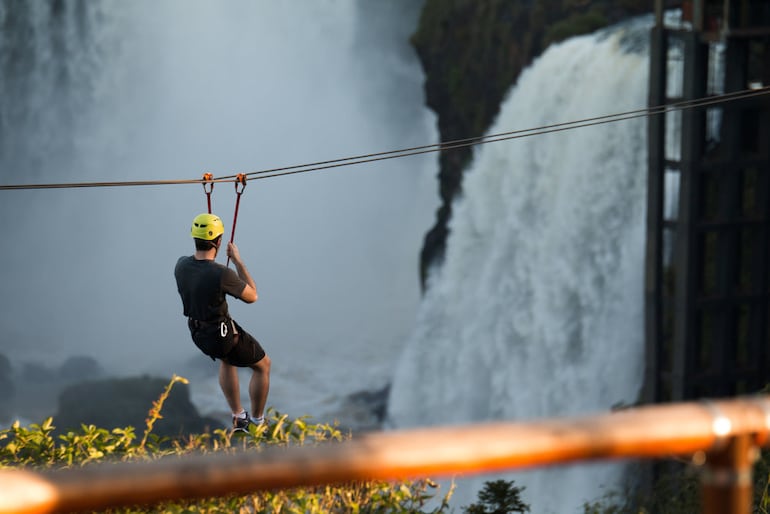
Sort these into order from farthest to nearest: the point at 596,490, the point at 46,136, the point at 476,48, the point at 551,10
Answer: the point at 46,136 → the point at 476,48 → the point at 551,10 → the point at 596,490

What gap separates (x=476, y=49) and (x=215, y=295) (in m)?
27.6

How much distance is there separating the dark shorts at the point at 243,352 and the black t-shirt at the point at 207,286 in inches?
10.9

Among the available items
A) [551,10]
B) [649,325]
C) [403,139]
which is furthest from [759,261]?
[403,139]

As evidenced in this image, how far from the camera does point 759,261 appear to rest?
70.4ft

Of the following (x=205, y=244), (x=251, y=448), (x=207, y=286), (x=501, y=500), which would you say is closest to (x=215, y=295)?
(x=207, y=286)

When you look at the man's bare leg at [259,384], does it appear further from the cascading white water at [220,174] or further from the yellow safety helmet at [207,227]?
the cascading white water at [220,174]

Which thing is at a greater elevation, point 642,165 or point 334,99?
point 334,99

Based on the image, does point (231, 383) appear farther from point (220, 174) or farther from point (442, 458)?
point (220, 174)

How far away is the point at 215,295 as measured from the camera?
340 inches

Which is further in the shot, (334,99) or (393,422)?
(334,99)

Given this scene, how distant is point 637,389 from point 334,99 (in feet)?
71.9

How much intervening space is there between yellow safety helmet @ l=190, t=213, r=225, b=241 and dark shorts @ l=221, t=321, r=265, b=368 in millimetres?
832

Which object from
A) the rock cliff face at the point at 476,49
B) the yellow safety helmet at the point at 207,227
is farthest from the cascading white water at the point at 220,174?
the yellow safety helmet at the point at 207,227

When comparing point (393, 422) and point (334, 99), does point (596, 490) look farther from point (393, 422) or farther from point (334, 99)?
point (334, 99)
